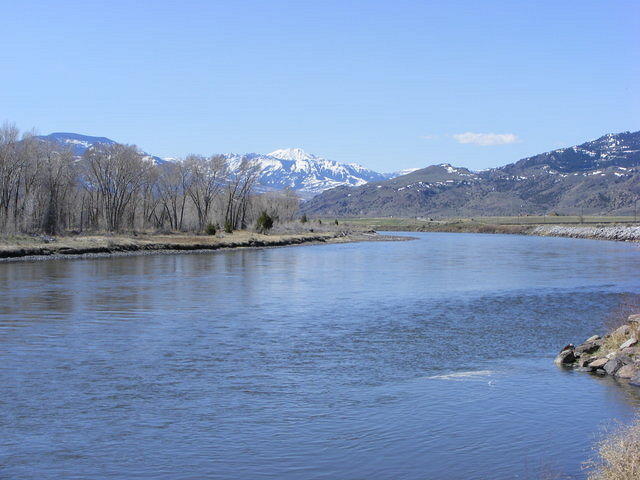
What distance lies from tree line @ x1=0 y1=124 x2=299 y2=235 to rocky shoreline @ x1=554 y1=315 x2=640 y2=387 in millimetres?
63730

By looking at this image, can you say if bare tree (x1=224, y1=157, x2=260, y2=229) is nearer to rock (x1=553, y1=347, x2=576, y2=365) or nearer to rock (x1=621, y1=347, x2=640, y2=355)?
rock (x1=553, y1=347, x2=576, y2=365)

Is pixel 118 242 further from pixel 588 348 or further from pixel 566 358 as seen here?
pixel 566 358

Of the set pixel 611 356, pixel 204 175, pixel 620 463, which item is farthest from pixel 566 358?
pixel 204 175

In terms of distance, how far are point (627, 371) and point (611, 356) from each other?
3.71ft

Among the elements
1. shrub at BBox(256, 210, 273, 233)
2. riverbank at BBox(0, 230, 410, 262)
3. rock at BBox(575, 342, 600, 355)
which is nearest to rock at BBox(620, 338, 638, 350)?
rock at BBox(575, 342, 600, 355)

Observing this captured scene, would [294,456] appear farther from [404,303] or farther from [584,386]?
[404,303]

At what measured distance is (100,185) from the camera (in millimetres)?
94375

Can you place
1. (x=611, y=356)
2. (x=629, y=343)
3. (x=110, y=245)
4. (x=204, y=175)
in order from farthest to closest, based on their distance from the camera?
(x=204, y=175) → (x=110, y=245) → (x=629, y=343) → (x=611, y=356)

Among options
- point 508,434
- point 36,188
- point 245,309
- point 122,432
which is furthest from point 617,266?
point 36,188

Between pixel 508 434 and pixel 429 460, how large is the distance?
2321 mm

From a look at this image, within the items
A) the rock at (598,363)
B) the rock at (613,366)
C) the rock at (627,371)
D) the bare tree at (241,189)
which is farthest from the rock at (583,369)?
the bare tree at (241,189)

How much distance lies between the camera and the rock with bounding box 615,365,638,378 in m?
18.3

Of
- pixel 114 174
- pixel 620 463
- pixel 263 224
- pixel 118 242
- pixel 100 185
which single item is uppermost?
pixel 114 174

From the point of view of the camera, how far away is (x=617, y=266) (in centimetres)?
5959
